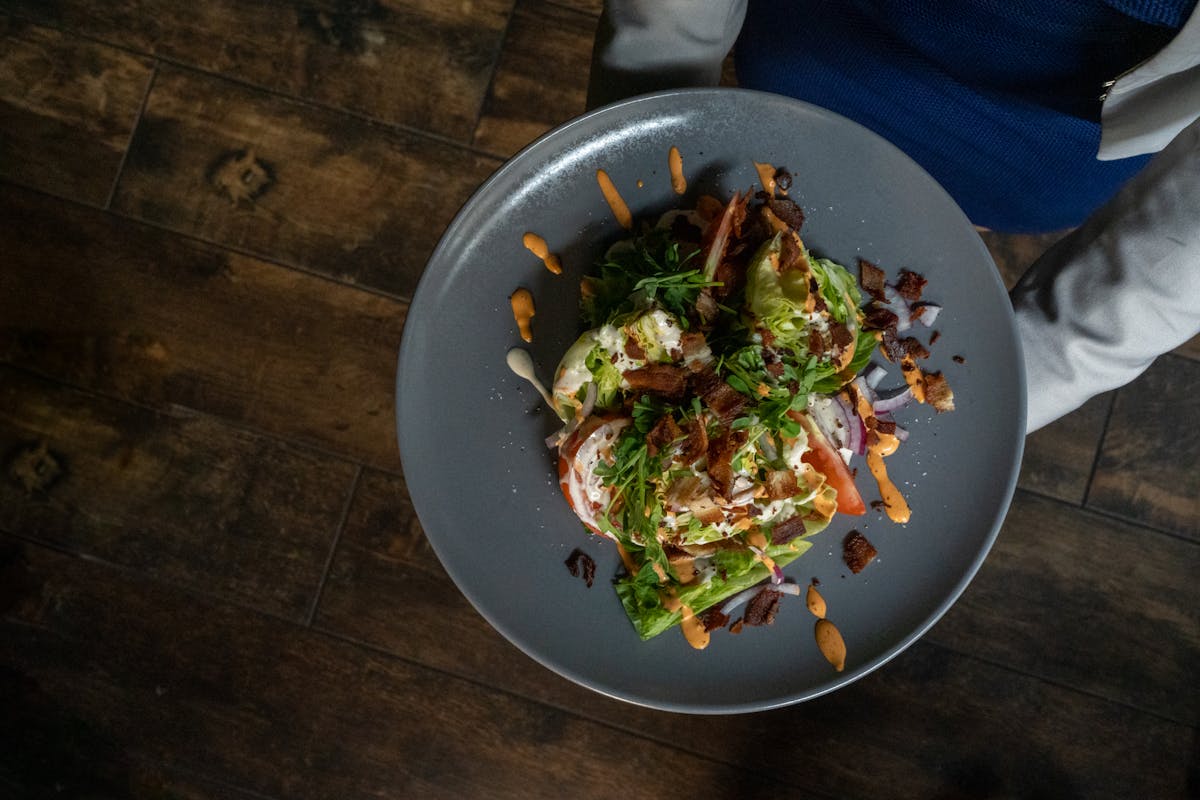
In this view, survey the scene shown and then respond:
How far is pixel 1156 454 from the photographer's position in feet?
5.92

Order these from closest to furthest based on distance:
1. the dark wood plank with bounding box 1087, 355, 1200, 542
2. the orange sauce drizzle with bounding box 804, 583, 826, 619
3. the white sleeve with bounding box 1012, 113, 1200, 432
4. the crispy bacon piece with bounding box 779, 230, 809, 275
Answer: the white sleeve with bounding box 1012, 113, 1200, 432 < the crispy bacon piece with bounding box 779, 230, 809, 275 < the orange sauce drizzle with bounding box 804, 583, 826, 619 < the dark wood plank with bounding box 1087, 355, 1200, 542

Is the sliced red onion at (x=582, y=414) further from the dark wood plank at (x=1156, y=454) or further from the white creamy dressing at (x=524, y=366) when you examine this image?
the dark wood plank at (x=1156, y=454)

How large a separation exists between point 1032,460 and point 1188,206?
919 mm

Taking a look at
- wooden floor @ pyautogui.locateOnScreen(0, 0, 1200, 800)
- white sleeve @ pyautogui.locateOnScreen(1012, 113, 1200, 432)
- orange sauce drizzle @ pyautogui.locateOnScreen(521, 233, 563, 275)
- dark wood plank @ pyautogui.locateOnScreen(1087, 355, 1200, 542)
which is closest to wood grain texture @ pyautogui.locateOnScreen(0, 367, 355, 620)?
wooden floor @ pyautogui.locateOnScreen(0, 0, 1200, 800)

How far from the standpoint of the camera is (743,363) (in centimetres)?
113

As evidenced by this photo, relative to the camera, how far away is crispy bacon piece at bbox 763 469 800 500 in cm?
115

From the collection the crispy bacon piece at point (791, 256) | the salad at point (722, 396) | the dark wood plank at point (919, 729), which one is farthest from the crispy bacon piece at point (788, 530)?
the dark wood plank at point (919, 729)

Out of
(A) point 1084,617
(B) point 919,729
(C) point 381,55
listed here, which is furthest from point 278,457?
(A) point 1084,617

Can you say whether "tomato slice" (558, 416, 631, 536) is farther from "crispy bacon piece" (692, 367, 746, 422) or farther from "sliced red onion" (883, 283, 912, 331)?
"sliced red onion" (883, 283, 912, 331)

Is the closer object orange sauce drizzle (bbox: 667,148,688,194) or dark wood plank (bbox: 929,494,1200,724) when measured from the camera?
orange sauce drizzle (bbox: 667,148,688,194)

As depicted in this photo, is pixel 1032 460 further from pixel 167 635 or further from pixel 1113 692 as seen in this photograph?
pixel 167 635

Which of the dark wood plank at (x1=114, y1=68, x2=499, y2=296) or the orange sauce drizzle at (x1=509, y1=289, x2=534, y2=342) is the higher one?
the orange sauce drizzle at (x1=509, y1=289, x2=534, y2=342)

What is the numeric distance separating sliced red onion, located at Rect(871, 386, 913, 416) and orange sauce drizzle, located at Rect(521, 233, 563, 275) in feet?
1.53

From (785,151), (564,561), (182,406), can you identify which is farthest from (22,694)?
(785,151)
